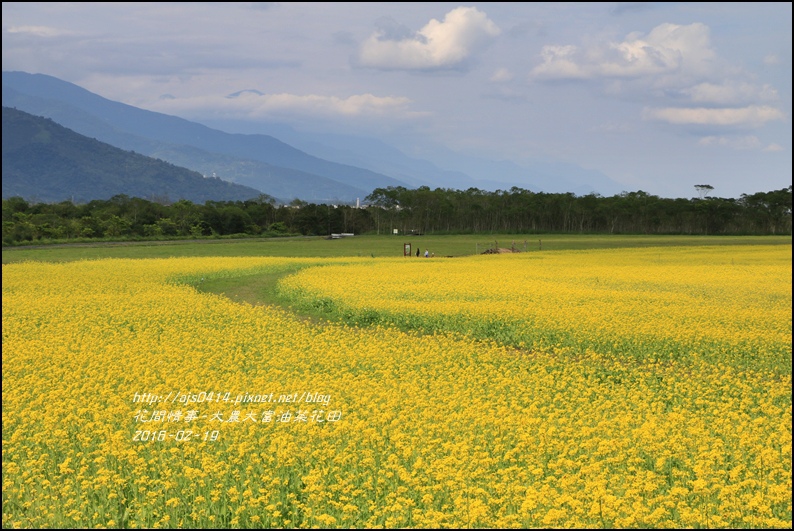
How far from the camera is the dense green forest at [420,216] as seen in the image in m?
95.9

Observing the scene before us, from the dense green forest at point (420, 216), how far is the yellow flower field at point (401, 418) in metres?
75.6

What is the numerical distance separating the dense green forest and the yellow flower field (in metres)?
75.6

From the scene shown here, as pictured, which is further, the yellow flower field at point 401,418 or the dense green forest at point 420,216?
the dense green forest at point 420,216

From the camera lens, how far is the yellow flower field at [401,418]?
7.57 m

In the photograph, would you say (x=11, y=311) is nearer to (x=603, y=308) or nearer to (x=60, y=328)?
(x=60, y=328)

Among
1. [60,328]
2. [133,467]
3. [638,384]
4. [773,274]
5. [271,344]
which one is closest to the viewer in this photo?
[133,467]

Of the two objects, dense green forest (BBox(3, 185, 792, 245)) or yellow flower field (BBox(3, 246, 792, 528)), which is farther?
dense green forest (BBox(3, 185, 792, 245))

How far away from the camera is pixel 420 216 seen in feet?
453

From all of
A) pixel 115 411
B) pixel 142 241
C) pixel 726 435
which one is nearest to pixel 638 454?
pixel 726 435

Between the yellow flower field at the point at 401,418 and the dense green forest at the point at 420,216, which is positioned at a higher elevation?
the dense green forest at the point at 420,216

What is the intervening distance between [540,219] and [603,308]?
11613 cm

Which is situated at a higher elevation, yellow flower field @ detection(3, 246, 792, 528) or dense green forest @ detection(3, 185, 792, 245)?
dense green forest @ detection(3, 185, 792, 245)

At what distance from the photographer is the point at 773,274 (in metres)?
36.6

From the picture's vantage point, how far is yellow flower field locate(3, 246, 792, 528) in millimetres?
7574
